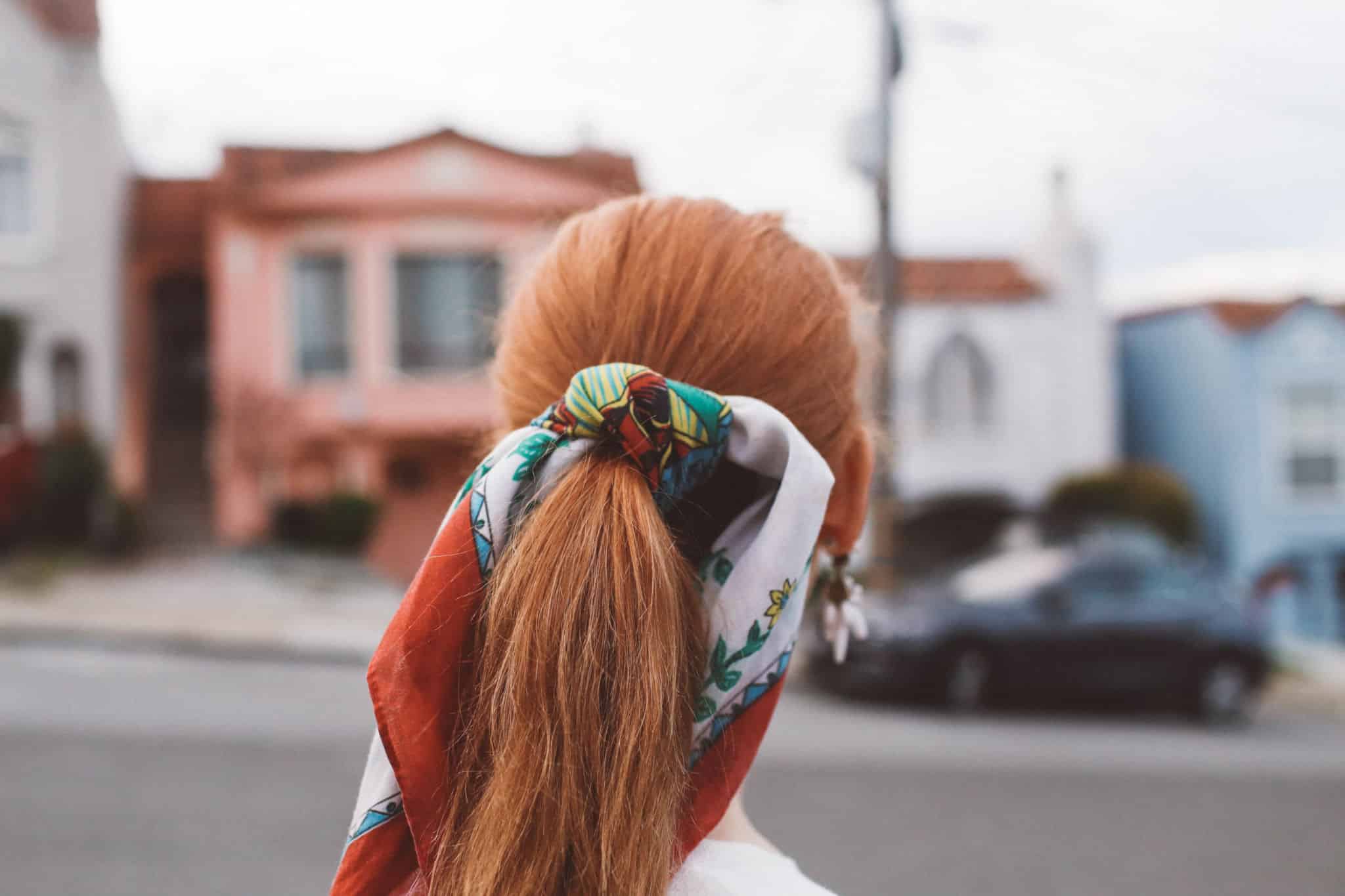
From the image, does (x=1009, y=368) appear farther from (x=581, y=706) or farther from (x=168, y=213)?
(x=581, y=706)

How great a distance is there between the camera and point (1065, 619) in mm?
9734

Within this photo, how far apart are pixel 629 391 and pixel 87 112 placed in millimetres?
16086

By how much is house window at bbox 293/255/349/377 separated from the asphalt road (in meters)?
7.00

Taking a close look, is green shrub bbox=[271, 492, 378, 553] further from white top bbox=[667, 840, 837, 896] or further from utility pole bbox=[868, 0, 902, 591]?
white top bbox=[667, 840, 837, 896]

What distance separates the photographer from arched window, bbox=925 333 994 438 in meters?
19.3

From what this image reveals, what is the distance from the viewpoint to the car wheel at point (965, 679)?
9.62m

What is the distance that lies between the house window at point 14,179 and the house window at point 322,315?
3.19 metres

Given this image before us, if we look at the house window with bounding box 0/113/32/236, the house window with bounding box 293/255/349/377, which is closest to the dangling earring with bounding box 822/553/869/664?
the house window with bounding box 293/255/349/377

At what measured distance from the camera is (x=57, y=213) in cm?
1443

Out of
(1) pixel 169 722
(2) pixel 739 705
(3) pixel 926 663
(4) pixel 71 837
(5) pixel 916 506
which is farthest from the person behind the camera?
(5) pixel 916 506

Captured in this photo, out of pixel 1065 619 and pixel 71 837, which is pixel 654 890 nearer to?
pixel 71 837

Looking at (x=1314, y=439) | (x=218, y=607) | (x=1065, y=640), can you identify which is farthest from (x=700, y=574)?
(x=1314, y=439)

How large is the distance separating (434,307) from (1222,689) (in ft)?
34.3

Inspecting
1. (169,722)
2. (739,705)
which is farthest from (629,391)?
(169,722)
